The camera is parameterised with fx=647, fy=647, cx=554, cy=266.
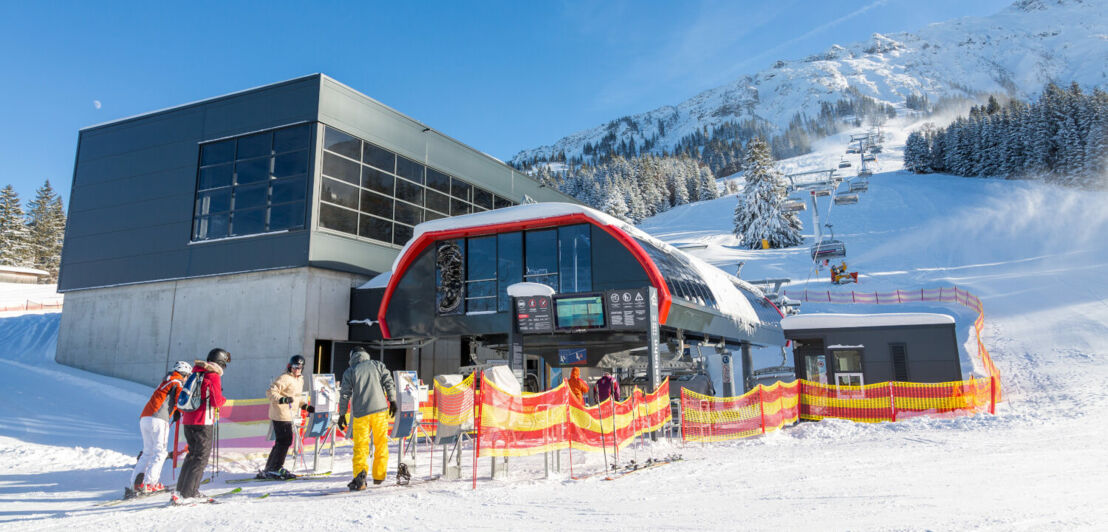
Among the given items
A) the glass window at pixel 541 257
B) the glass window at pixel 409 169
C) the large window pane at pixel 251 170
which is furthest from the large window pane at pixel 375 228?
the glass window at pixel 541 257

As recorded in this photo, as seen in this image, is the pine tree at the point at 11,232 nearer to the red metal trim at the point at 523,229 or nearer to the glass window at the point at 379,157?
the glass window at the point at 379,157

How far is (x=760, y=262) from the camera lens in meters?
55.1

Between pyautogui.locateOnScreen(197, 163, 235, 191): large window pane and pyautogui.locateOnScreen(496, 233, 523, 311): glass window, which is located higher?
pyautogui.locateOnScreen(197, 163, 235, 191): large window pane

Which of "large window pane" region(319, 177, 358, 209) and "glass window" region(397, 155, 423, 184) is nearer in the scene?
"large window pane" region(319, 177, 358, 209)

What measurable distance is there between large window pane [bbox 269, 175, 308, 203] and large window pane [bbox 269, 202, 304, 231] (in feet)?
0.70

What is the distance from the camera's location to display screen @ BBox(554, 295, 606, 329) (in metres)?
16.8

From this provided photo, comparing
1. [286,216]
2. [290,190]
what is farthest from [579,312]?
[290,190]

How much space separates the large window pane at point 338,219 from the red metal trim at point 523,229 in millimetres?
2801

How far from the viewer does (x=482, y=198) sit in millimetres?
29094

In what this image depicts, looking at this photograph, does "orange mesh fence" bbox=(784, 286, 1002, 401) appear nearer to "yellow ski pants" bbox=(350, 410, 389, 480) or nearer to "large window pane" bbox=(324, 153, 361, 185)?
"large window pane" bbox=(324, 153, 361, 185)

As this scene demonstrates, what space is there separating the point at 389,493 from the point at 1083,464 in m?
9.14

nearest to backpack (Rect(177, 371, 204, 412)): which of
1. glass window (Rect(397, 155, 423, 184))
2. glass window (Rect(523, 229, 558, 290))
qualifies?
glass window (Rect(523, 229, 558, 290))

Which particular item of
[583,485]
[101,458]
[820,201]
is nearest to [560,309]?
[583,485]

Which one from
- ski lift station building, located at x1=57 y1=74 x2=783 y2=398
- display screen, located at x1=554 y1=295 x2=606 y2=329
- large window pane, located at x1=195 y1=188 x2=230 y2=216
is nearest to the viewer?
display screen, located at x1=554 y1=295 x2=606 y2=329
